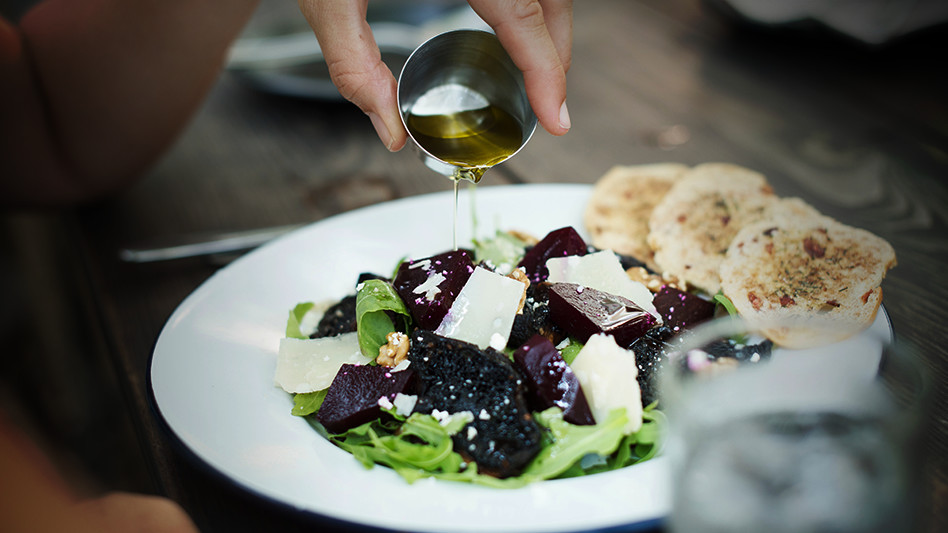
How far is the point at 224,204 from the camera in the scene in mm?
2844

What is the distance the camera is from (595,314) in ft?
5.19

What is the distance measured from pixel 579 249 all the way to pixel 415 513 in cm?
95

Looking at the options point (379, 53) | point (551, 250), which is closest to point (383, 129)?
point (379, 53)

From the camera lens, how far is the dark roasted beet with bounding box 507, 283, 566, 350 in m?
1.64

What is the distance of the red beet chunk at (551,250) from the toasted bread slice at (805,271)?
17.5 inches

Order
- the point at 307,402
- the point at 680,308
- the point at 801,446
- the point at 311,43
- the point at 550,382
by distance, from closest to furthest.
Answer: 1. the point at 801,446
2. the point at 550,382
3. the point at 307,402
4. the point at 680,308
5. the point at 311,43

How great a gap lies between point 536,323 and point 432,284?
284 mm

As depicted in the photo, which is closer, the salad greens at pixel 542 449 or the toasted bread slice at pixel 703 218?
the salad greens at pixel 542 449

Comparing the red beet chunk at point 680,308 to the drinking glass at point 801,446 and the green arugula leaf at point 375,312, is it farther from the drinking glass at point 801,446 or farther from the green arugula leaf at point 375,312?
the drinking glass at point 801,446

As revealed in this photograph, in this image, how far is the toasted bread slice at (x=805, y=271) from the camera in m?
1.73

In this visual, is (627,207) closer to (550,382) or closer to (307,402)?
(550,382)

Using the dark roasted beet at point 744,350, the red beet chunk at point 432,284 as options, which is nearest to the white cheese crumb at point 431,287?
the red beet chunk at point 432,284

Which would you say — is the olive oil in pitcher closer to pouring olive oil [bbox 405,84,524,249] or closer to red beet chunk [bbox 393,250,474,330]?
pouring olive oil [bbox 405,84,524,249]

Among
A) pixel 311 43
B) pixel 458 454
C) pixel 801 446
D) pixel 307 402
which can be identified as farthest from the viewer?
pixel 311 43
